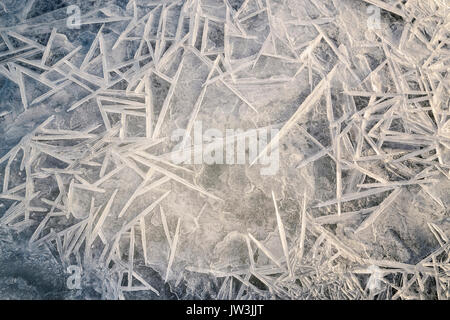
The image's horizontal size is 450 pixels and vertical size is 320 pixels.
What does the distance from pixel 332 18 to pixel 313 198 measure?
2.57ft

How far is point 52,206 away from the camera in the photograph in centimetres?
142

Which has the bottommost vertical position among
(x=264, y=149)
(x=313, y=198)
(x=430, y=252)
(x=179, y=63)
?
(x=430, y=252)

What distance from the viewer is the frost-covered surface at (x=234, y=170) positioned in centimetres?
141

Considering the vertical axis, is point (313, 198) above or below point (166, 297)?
above

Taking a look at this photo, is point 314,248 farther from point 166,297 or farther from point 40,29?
point 40,29

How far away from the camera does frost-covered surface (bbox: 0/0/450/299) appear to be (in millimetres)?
1409

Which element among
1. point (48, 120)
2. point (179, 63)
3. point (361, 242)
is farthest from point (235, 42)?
point (361, 242)

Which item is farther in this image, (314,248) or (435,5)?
(435,5)

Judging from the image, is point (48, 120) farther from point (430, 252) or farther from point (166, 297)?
point (430, 252)

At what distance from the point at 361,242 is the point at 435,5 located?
1.10 m

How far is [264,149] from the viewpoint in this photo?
1.41 m

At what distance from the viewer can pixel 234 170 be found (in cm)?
142
